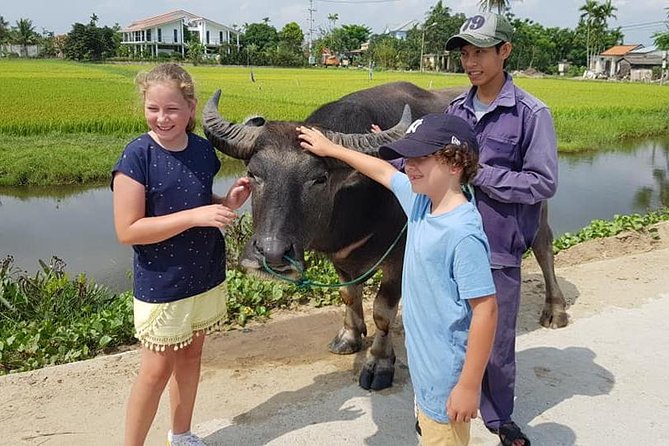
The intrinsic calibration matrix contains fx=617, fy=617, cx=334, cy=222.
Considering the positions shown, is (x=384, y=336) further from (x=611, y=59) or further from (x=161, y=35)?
(x=161, y=35)

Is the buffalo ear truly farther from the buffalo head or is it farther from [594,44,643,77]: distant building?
[594,44,643,77]: distant building

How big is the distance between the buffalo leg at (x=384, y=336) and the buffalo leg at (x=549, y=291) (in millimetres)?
1302

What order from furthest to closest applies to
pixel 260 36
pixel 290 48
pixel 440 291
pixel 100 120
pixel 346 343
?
pixel 260 36 → pixel 290 48 → pixel 100 120 → pixel 346 343 → pixel 440 291

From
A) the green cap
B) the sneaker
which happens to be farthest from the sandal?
the green cap

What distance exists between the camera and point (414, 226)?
2.18 meters

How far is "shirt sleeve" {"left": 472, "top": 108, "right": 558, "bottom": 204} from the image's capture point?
260 cm

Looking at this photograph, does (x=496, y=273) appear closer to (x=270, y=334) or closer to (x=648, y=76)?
(x=270, y=334)

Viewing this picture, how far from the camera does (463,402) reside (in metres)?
1.97

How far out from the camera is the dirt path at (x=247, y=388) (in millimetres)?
2977

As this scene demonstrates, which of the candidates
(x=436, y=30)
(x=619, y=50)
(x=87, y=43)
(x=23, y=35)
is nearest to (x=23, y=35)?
(x=23, y=35)

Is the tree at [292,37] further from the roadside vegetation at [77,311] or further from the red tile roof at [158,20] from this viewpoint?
the roadside vegetation at [77,311]

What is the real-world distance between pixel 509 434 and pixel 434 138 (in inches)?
62.8

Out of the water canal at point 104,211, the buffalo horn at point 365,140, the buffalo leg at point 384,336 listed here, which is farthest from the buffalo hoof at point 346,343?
the water canal at point 104,211

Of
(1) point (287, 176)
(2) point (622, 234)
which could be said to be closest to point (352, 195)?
(1) point (287, 176)
